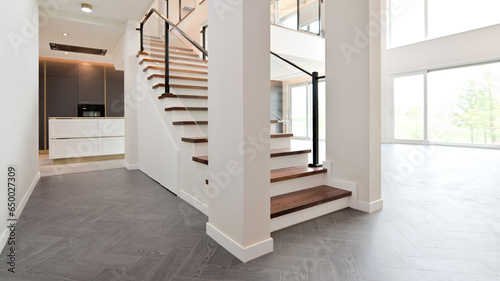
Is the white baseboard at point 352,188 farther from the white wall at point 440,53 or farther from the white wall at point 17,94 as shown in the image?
the white wall at point 440,53

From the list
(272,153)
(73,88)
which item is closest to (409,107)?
(272,153)

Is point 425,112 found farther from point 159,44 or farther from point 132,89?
point 132,89

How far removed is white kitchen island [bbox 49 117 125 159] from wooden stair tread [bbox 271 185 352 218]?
571 centimetres

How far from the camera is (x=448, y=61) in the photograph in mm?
7754

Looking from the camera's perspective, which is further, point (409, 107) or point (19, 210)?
point (409, 107)

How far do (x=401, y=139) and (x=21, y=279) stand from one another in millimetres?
9691

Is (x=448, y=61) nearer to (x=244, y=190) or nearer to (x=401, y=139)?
(x=401, y=139)

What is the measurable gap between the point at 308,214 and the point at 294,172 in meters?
0.51

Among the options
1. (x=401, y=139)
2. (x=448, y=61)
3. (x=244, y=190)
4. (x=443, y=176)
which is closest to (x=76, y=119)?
(x=244, y=190)

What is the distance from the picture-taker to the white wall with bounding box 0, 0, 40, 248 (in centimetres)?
204

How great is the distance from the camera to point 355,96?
2.64m

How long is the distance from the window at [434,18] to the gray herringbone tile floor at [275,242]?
21.7ft

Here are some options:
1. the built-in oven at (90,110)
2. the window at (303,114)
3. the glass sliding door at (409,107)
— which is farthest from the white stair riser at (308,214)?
the built-in oven at (90,110)

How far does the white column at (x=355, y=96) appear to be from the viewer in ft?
8.29
